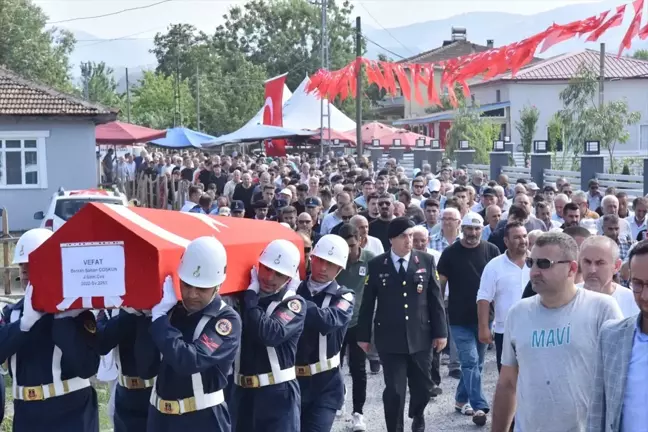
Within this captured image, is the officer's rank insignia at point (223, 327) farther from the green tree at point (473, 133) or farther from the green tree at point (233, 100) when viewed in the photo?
the green tree at point (233, 100)

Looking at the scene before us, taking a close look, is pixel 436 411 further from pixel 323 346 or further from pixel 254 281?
pixel 254 281

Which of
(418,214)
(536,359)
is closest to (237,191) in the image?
(418,214)

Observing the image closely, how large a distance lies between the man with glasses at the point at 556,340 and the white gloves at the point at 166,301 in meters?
1.74

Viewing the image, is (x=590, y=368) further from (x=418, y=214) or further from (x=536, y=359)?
(x=418, y=214)

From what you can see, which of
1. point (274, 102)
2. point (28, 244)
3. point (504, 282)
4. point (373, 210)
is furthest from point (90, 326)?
point (274, 102)

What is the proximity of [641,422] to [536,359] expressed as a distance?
0.90m

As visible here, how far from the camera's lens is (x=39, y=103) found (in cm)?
2933

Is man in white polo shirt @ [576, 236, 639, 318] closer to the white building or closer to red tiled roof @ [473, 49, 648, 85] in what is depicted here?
the white building

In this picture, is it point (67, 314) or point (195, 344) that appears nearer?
point (195, 344)

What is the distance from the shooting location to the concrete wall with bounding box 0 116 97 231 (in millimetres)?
29375

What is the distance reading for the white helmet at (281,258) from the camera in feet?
20.9

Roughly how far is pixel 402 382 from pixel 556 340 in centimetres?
358

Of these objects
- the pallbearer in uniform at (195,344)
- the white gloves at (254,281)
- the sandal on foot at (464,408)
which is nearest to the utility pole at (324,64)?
the sandal on foot at (464,408)

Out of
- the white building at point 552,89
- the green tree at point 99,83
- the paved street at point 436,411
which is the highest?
the green tree at point 99,83
